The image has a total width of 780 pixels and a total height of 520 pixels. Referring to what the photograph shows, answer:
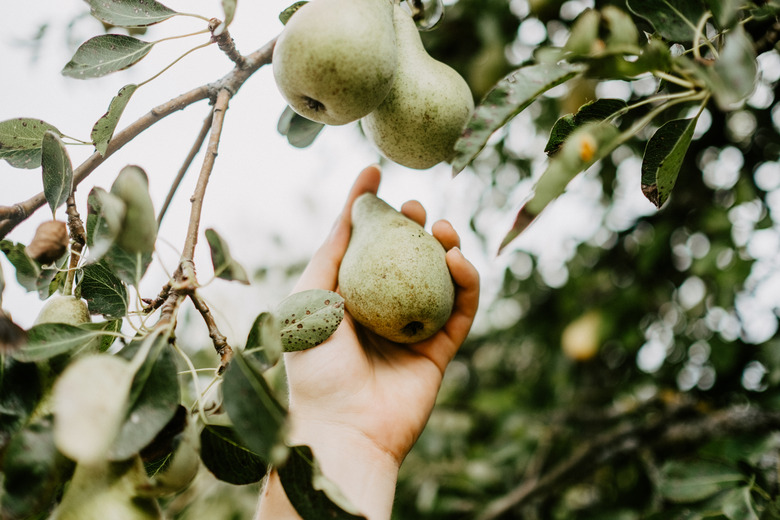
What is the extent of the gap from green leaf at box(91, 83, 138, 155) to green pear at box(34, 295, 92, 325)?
0.25 m

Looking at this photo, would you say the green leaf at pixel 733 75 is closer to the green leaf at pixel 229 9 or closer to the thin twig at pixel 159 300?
the green leaf at pixel 229 9

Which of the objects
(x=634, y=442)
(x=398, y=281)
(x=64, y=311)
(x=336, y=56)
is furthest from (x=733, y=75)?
(x=634, y=442)

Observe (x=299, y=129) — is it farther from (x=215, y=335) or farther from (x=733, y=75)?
(x=733, y=75)

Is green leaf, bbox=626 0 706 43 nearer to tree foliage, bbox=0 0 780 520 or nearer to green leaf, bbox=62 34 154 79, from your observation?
tree foliage, bbox=0 0 780 520

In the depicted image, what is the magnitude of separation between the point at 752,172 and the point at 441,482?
6.09 feet

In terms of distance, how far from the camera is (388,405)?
1.27 metres

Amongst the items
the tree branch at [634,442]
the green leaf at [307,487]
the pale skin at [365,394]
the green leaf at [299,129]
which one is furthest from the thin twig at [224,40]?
the tree branch at [634,442]

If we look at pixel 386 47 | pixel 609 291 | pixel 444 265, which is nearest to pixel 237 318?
pixel 609 291

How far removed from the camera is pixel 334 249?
147 cm

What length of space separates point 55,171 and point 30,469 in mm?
465

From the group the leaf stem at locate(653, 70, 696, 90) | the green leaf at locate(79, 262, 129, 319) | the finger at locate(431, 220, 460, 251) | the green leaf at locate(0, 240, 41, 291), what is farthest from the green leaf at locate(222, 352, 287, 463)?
the finger at locate(431, 220, 460, 251)

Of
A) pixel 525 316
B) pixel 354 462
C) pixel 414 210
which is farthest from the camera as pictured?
pixel 525 316

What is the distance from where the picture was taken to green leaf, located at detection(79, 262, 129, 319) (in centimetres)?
84

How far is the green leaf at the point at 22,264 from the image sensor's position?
0.82 meters
